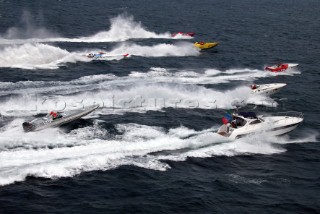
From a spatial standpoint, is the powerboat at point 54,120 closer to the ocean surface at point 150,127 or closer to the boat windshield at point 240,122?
the ocean surface at point 150,127

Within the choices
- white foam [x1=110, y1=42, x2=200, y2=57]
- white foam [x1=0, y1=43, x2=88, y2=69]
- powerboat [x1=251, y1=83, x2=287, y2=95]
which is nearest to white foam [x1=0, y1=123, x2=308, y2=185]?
powerboat [x1=251, y1=83, x2=287, y2=95]

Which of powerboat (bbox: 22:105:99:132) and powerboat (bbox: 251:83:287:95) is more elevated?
powerboat (bbox: 251:83:287:95)

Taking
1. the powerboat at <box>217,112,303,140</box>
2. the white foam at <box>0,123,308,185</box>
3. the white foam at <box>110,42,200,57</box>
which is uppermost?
the white foam at <box>110,42,200,57</box>

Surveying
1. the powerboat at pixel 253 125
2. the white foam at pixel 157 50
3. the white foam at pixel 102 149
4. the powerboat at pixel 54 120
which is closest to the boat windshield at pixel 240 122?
the powerboat at pixel 253 125

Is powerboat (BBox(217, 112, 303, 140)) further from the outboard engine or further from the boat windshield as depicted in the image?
the outboard engine

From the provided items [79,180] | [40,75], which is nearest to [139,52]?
[40,75]

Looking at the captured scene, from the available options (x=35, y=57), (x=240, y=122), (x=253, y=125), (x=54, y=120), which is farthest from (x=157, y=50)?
(x=54, y=120)

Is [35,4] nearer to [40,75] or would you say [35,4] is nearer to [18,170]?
[40,75]
